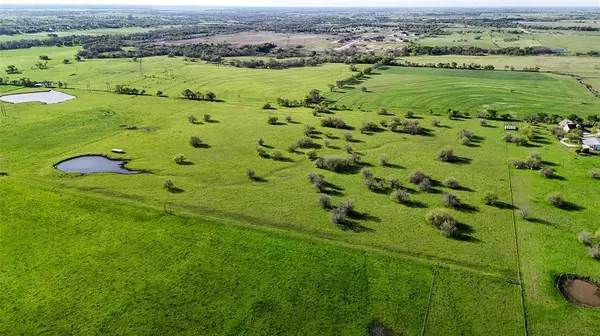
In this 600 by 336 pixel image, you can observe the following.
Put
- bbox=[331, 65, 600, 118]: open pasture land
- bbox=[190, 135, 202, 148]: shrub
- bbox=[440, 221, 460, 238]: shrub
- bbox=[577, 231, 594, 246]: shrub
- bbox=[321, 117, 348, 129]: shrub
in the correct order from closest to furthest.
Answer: bbox=[577, 231, 594, 246]: shrub < bbox=[440, 221, 460, 238]: shrub < bbox=[190, 135, 202, 148]: shrub < bbox=[321, 117, 348, 129]: shrub < bbox=[331, 65, 600, 118]: open pasture land

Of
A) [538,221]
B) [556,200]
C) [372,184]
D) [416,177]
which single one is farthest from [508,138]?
[372,184]

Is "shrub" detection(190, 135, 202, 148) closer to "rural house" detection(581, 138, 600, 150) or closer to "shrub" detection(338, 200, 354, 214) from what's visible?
"shrub" detection(338, 200, 354, 214)

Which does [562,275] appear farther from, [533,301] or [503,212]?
[503,212]

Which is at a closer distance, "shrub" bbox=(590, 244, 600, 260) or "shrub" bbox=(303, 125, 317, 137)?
"shrub" bbox=(590, 244, 600, 260)

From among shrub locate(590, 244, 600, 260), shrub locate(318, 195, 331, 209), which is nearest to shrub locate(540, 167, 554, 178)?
shrub locate(590, 244, 600, 260)

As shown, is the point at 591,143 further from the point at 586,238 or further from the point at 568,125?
the point at 586,238

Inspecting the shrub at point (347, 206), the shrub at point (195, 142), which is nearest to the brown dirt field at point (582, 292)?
the shrub at point (347, 206)
